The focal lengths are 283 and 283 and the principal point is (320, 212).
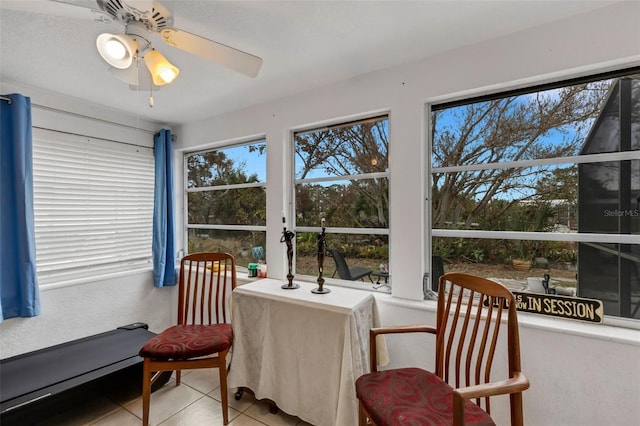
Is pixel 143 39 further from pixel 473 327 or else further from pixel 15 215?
pixel 473 327

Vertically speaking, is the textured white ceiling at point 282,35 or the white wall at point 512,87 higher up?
the textured white ceiling at point 282,35

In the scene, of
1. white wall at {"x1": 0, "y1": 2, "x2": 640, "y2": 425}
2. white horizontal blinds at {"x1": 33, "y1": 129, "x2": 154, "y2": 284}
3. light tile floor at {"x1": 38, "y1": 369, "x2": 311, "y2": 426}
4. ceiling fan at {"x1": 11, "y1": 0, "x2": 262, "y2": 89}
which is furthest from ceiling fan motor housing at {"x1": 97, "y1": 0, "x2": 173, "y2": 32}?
light tile floor at {"x1": 38, "y1": 369, "x2": 311, "y2": 426}

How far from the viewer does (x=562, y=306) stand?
1.61m

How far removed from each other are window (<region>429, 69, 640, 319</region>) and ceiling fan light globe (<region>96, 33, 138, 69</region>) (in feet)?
5.98

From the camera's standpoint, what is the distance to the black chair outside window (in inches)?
91.7

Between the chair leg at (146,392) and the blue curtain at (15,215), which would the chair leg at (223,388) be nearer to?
the chair leg at (146,392)

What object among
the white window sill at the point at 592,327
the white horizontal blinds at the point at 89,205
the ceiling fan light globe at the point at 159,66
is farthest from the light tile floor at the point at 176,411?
the ceiling fan light globe at the point at 159,66

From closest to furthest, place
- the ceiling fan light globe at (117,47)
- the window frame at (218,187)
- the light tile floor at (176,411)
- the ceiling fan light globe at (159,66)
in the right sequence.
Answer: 1. the ceiling fan light globe at (117,47)
2. the ceiling fan light globe at (159,66)
3. the light tile floor at (176,411)
4. the window frame at (218,187)

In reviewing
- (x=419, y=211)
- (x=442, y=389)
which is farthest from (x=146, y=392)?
(x=419, y=211)

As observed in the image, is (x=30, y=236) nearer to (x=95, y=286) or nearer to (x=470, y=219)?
(x=95, y=286)

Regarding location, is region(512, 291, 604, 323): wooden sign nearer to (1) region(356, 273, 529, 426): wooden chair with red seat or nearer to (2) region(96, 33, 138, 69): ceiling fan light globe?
(1) region(356, 273, 529, 426): wooden chair with red seat

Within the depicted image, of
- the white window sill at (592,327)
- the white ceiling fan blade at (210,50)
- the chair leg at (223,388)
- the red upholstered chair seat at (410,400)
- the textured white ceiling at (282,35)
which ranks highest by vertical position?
the textured white ceiling at (282,35)

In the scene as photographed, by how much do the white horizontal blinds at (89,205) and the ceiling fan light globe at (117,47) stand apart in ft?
6.01

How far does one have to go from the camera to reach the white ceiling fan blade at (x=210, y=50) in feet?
4.18
